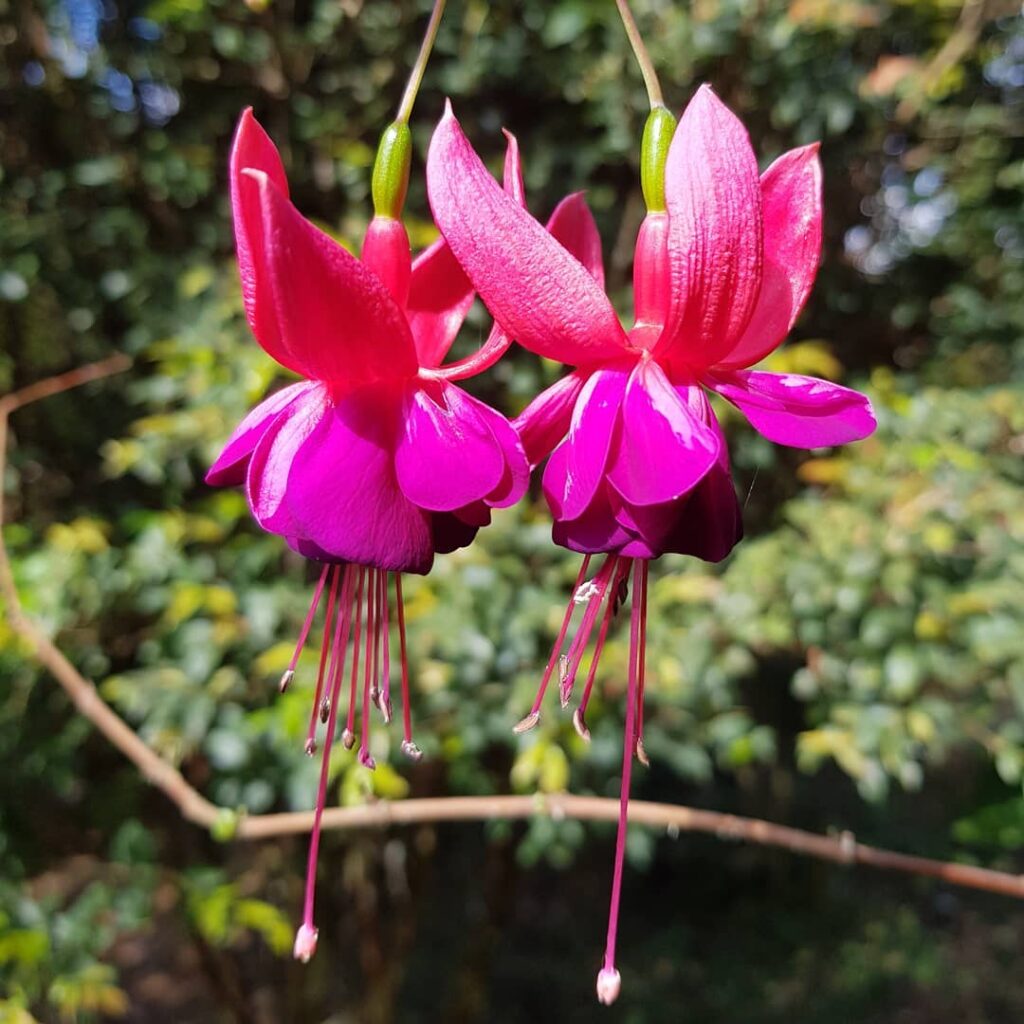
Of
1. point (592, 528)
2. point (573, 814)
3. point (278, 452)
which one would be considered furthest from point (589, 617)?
point (573, 814)

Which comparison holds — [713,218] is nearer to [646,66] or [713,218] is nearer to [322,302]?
[646,66]

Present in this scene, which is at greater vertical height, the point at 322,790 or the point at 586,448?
the point at 586,448

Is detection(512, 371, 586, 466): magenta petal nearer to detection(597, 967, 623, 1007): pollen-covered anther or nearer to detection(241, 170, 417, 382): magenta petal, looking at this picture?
→ detection(241, 170, 417, 382): magenta petal

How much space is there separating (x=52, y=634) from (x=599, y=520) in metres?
1.27

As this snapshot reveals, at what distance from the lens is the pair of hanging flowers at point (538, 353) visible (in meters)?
0.43

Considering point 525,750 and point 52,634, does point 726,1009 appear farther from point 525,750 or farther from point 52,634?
point 52,634

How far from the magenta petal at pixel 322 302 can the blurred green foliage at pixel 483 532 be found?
74 centimetres

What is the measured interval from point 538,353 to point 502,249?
0.19ft

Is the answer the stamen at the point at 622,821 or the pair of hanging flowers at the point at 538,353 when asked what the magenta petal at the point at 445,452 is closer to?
the pair of hanging flowers at the point at 538,353

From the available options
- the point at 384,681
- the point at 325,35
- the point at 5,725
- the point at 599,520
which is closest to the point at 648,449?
the point at 599,520

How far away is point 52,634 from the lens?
4.78 feet

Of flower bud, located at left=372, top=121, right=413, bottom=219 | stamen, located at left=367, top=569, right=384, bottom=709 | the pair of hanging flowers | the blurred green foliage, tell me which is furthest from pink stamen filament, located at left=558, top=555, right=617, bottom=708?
the blurred green foliage

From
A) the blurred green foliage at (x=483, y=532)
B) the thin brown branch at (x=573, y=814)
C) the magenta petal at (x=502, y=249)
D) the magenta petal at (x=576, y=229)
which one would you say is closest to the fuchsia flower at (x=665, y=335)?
the magenta petal at (x=502, y=249)

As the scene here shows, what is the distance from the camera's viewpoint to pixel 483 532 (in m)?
1.53
